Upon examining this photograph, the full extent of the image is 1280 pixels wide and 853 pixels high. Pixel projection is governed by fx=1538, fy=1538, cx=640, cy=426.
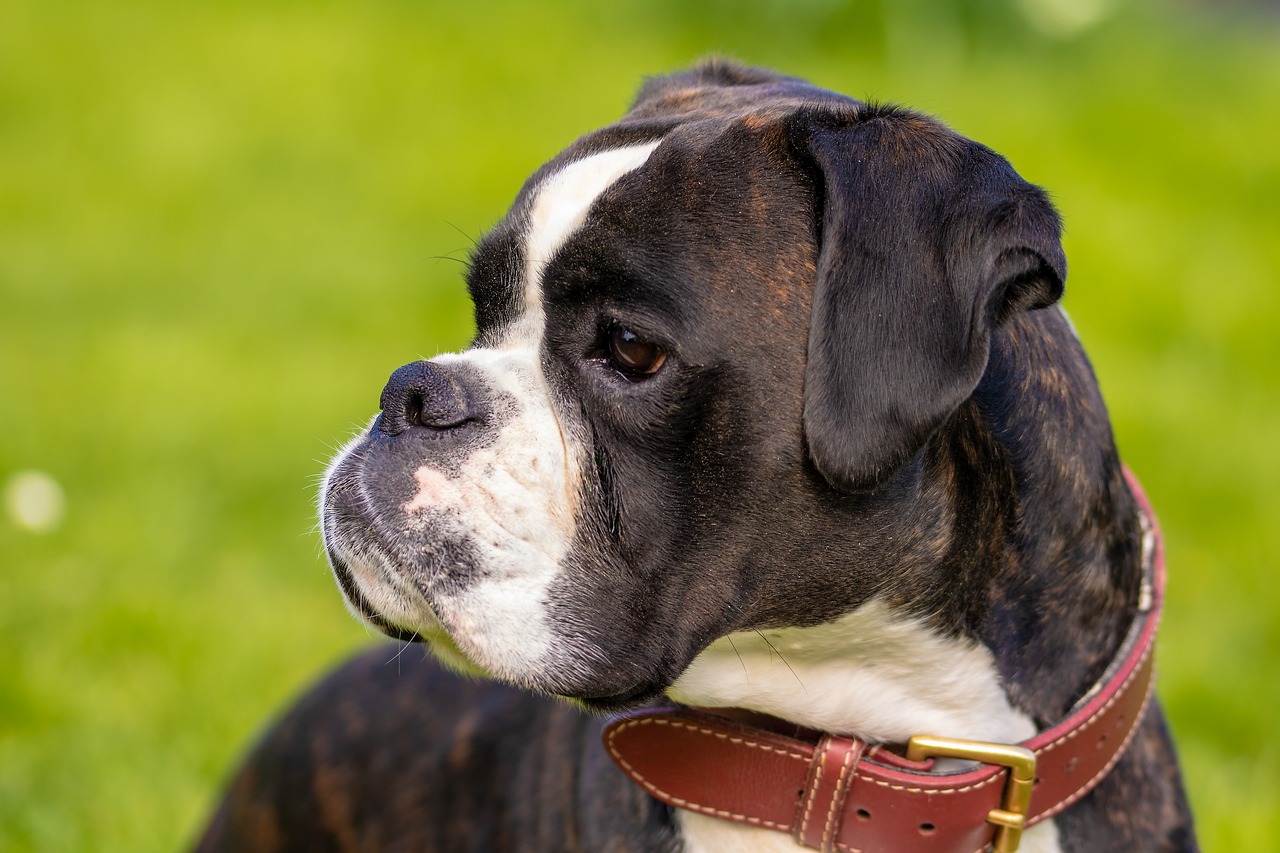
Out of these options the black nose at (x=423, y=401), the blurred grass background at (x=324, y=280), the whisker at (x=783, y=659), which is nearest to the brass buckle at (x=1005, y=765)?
the whisker at (x=783, y=659)

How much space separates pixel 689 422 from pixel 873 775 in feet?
2.01

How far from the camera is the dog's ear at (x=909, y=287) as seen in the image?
2.17m

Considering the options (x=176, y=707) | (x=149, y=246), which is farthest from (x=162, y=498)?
(x=149, y=246)

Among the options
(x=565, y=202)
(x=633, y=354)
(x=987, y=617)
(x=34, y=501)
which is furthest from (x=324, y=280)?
(x=987, y=617)

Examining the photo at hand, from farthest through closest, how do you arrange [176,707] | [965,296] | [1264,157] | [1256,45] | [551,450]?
[1256,45]
[1264,157]
[176,707]
[551,450]
[965,296]

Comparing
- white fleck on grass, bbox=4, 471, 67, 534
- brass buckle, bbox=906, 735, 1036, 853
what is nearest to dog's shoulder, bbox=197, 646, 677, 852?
Result: brass buckle, bbox=906, 735, 1036, 853

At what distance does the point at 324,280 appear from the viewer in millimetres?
7125

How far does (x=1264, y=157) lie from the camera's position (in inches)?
286

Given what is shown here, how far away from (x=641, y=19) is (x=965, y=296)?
741cm

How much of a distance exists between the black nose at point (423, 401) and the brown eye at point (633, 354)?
0.78ft

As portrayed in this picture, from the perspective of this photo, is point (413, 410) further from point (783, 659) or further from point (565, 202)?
point (783, 659)

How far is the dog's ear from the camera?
2.17 metres

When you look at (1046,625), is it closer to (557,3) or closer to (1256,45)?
(1256,45)

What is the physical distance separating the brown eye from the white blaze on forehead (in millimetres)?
177
